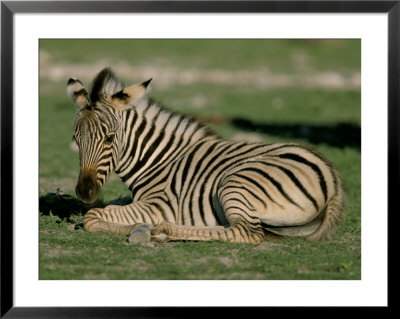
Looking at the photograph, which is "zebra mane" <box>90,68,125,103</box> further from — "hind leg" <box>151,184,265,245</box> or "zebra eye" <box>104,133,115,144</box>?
"hind leg" <box>151,184,265,245</box>

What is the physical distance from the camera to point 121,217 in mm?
8164

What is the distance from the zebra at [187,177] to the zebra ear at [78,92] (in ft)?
0.04

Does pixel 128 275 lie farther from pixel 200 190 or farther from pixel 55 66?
pixel 55 66

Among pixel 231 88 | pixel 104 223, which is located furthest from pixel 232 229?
pixel 231 88

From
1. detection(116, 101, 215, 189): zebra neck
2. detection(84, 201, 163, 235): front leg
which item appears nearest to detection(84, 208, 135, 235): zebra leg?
detection(84, 201, 163, 235): front leg

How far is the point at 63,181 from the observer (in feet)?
37.6

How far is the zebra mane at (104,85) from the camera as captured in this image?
8.19m

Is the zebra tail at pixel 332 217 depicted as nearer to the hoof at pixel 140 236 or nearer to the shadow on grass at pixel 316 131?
the hoof at pixel 140 236

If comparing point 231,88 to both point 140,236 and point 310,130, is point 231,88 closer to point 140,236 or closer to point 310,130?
point 310,130

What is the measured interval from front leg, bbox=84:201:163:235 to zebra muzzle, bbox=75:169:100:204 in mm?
350

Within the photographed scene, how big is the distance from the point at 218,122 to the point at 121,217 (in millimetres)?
9550

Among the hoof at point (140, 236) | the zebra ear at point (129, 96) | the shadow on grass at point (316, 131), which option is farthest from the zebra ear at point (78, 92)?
the shadow on grass at point (316, 131)

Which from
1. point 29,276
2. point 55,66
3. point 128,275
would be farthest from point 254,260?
point 55,66
